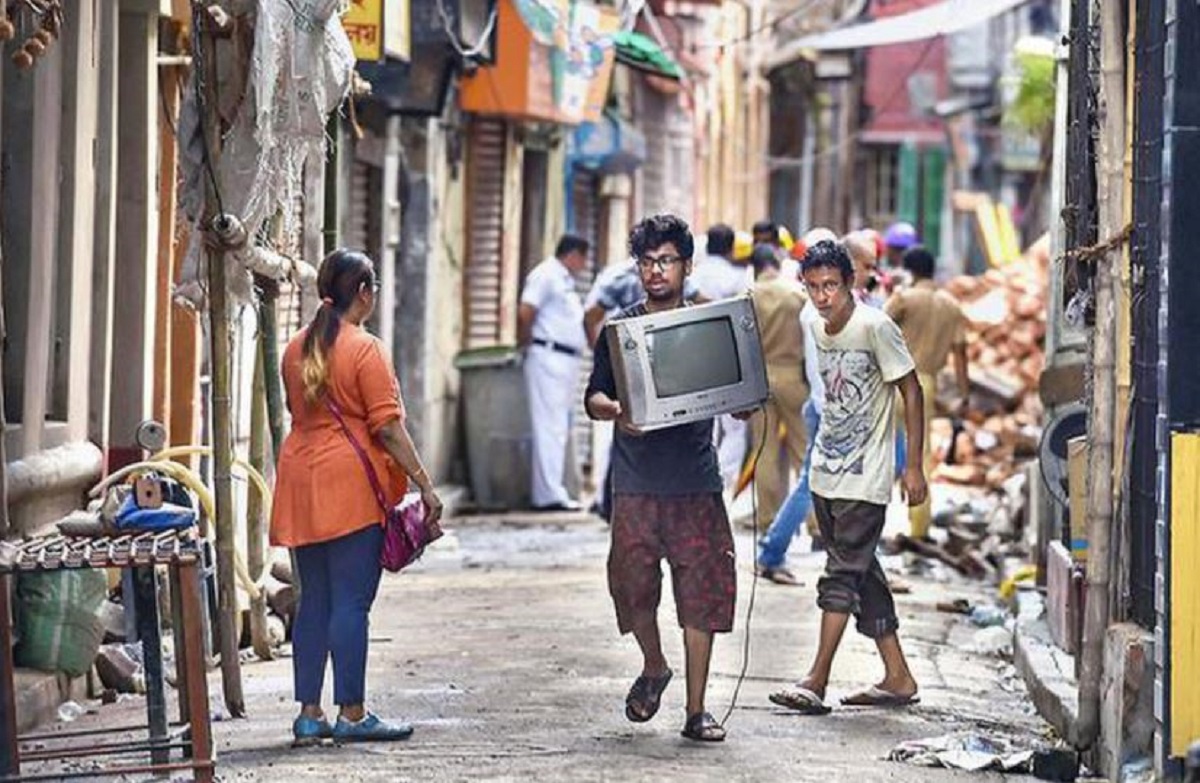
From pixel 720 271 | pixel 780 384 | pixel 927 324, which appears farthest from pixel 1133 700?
pixel 720 271

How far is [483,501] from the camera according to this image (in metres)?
22.2

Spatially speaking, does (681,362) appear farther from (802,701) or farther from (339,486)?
(802,701)

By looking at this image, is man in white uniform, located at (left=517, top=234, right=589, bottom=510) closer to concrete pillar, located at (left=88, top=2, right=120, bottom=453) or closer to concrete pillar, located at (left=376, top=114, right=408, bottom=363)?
concrete pillar, located at (left=376, top=114, right=408, bottom=363)

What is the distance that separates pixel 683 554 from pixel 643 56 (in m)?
15.1

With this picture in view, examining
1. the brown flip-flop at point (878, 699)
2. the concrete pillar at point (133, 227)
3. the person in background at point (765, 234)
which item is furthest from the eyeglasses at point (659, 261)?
the person in background at point (765, 234)

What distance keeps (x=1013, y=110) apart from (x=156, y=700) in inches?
834

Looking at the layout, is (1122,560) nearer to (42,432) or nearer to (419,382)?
(42,432)

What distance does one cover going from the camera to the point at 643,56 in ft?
82.5

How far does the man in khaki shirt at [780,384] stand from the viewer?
17.2m

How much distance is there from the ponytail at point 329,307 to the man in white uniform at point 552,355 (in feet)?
37.3

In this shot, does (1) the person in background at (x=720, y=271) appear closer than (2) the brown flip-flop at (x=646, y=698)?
No

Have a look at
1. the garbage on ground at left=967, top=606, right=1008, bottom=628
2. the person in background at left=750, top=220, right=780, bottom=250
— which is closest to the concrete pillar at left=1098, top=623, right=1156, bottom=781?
the garbage on ground at left=967, top=606, right=1008, bottom=628

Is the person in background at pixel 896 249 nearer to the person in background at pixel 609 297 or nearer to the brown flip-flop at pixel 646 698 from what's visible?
the person in background at pixel 609 297

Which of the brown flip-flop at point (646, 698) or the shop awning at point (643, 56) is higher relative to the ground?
the shop awning at point (643, 56)
